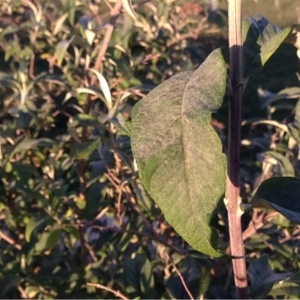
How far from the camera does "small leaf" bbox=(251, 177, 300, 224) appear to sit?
33.3 inches

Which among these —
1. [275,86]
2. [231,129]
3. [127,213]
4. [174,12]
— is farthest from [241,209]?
[275,86]

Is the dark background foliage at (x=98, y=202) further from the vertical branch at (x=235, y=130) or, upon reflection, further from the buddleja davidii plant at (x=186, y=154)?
the buddleja davidii plant at (x=186, y=154)

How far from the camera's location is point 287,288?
1.04 meters

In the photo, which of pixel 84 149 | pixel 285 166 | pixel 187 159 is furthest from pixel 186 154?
pixel 285 166

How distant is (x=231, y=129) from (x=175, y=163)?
0.16 meters

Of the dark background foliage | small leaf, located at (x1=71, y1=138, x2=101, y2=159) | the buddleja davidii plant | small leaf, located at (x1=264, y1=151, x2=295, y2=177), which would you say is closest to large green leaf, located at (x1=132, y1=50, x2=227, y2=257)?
the buddleja davidii plant

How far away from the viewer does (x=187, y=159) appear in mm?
655

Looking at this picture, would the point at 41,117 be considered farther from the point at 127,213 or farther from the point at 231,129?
the point at 231,129

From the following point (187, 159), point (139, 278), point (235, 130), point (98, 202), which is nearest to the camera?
point (187, 159)

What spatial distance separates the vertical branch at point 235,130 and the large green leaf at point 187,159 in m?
0.07

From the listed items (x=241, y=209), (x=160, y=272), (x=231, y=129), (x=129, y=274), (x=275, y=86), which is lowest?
(x=275, y=86)

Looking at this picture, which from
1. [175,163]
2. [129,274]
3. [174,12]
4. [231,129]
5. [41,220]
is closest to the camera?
[175,163]

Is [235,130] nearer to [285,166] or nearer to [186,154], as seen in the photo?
[186,154]

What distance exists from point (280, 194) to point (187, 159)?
0.85 feet
